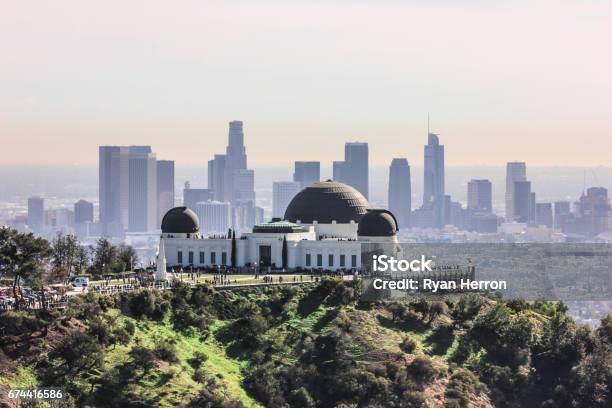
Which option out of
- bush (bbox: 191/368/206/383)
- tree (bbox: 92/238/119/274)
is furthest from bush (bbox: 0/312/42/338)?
tree (bbox: 92/238/119/274)

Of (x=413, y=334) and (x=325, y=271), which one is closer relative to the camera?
(x=413, y=334)

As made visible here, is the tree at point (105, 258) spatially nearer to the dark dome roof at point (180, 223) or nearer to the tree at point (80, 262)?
the tree at point (80, 262)

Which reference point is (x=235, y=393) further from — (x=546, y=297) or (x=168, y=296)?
(x=546, y=297)

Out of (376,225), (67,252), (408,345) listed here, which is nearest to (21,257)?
(408,345)

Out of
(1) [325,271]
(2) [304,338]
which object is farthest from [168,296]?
(1) [325,271]

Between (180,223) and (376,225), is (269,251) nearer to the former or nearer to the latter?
(376,225)

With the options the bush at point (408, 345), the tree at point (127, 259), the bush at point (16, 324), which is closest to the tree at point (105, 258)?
the tree at point (127, 259)

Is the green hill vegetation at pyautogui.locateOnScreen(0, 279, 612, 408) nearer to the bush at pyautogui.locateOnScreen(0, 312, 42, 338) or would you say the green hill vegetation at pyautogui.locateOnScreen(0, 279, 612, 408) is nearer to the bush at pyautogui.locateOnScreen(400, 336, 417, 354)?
the bush at pyautogui.locateOnScreen(0, 312, 42, 338)
